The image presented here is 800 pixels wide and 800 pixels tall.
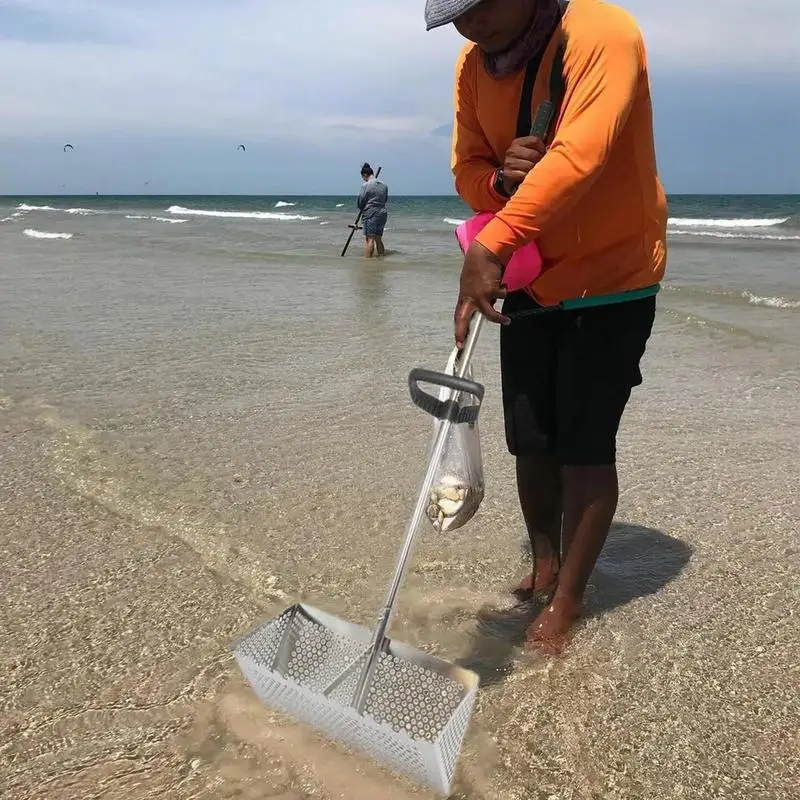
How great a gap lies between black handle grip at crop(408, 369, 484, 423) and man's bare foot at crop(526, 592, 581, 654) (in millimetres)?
750

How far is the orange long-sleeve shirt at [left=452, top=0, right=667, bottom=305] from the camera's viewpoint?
6.09 ft

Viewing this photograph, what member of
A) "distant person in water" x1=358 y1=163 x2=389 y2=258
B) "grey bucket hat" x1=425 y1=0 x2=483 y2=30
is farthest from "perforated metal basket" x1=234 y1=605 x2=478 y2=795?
"distant person in water" x1=358 y1=163 x2=389 y2=258

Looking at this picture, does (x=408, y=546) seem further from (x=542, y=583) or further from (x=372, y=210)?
(x=372, y=210)

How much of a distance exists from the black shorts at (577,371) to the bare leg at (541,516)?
5.2 inches

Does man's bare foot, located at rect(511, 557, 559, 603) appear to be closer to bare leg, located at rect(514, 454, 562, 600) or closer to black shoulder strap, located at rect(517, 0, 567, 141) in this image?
bare leg, located at rect(514, 454, 562, 600)

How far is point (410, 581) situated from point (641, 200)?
1.46 metres

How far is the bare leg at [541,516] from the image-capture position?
2.55m

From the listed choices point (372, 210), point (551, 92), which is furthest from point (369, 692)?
point (372, 210)

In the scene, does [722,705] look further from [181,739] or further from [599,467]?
[181,739]

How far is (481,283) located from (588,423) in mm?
616

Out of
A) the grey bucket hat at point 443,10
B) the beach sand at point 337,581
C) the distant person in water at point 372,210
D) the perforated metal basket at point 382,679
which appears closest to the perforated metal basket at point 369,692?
the perforated metal basket at point 382,679

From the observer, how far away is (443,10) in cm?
189

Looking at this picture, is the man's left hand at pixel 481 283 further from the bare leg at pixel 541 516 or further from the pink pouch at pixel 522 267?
the bare leg at pixel 541 516

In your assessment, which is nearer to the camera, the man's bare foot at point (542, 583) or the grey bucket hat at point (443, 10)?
the grey bucket hat at point (443, 10)
